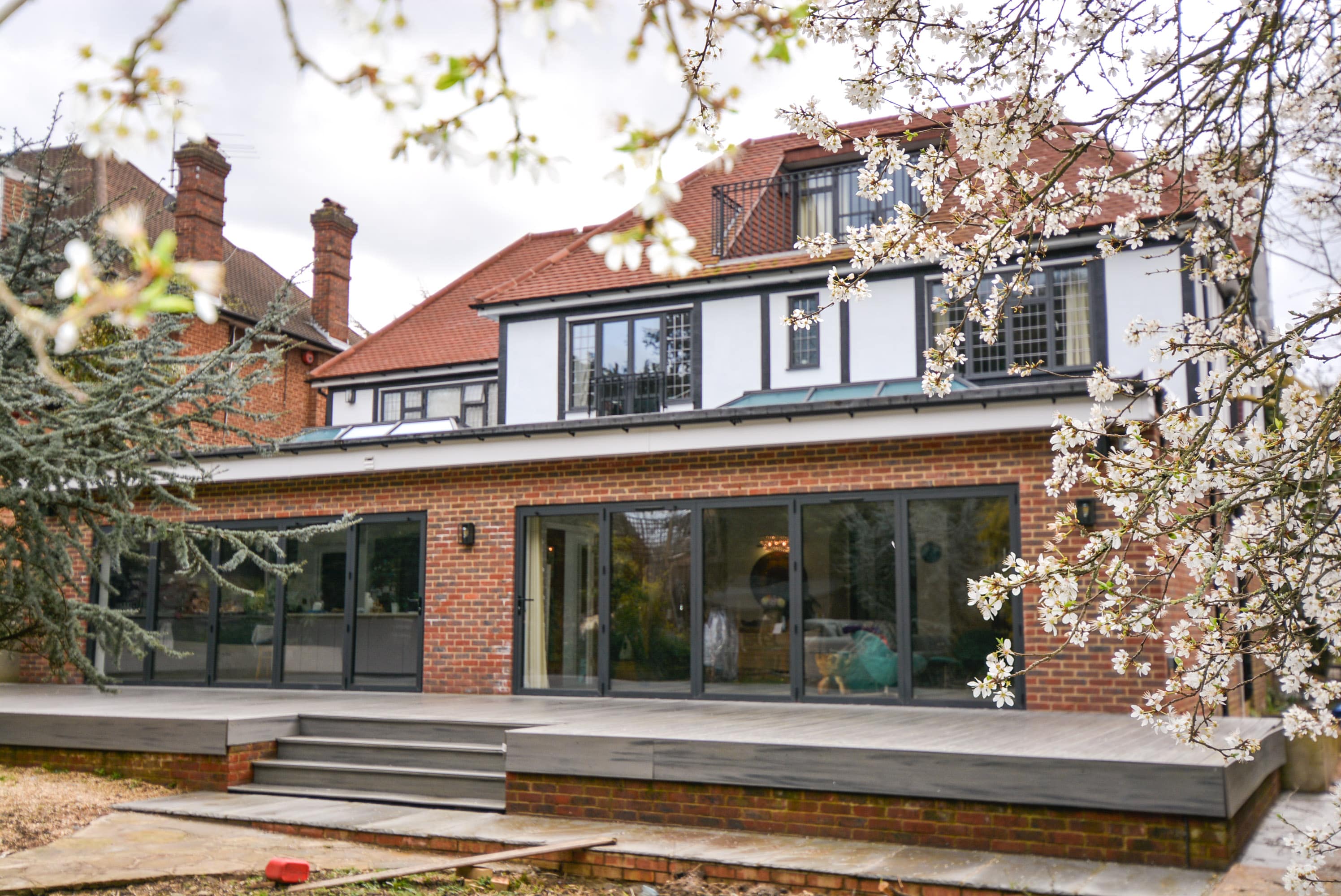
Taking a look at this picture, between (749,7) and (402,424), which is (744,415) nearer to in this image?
(749,7)

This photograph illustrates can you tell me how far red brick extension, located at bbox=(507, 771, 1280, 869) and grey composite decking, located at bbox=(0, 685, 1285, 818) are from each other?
0.09 m

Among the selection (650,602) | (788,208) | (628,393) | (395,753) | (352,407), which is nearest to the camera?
(395,753)

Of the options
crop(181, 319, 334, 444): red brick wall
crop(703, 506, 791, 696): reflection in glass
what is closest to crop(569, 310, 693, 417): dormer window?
crop(703, 506, 791, 696): reflection in glass

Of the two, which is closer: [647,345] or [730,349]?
[730,349]

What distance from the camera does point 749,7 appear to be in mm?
2549

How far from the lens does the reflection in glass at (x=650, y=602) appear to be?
34.5 feet

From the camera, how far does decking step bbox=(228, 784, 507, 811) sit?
746 centimetres

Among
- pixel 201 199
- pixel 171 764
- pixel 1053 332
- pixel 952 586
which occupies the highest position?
pixel 201 199

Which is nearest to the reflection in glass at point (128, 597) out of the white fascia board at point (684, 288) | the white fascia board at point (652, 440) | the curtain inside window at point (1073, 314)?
the white fascia board at point (652, 440)

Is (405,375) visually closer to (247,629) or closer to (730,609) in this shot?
(247,629)

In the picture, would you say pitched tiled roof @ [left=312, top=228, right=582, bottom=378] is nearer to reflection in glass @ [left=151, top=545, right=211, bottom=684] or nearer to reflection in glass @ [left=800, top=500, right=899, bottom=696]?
reflection in glass @ [left=151, top=545, right=211, bottom=684]

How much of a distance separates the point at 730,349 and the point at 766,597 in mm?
6291

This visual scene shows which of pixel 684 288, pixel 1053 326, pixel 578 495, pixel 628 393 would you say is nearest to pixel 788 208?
pixel 684 288

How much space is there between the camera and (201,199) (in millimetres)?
21344
